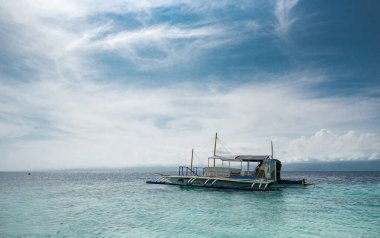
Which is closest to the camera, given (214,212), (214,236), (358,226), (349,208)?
(214,236)

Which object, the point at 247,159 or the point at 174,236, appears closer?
the point at 174,236

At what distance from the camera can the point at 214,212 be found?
88.3 ft

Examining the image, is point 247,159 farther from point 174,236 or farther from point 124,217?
point 174,236

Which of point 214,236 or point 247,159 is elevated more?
point 247,159

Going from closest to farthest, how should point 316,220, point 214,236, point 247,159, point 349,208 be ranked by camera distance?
point 214,236 → point 316,220 → point 349,208 → point 247,159

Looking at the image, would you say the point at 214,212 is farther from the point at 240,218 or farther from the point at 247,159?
→ the point at 247,159

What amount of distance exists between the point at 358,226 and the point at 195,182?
32.2m

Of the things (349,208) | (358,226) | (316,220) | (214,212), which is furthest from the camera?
(349,208)

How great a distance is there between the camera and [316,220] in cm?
2355

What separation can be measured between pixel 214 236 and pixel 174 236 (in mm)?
2704

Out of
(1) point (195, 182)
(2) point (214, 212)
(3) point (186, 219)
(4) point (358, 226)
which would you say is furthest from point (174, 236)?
(1) point (195, 182)

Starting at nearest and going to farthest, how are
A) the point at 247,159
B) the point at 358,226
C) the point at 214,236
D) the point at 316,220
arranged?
the point at 214,236 < the point at 358,226 < the point at 316,220 < the point at 247,159

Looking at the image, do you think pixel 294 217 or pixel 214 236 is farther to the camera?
pixel 294 217

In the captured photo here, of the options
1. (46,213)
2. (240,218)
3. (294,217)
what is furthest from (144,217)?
(294,217)
